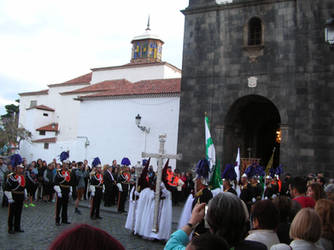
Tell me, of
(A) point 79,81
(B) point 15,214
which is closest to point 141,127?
(B) point 15,214

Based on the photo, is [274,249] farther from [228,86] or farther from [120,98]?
[120,98]

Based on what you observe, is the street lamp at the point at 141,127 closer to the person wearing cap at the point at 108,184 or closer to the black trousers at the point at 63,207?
the person wearing cap at the point at 108,184

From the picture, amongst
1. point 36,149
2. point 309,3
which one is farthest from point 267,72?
point 36,149

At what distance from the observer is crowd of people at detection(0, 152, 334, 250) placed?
108 inches

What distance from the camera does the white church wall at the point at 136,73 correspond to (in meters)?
36.5

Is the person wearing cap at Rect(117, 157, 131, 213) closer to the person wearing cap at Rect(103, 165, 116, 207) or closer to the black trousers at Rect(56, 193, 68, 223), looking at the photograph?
the person wearing cap at Rect(103, 165, 116, 207)

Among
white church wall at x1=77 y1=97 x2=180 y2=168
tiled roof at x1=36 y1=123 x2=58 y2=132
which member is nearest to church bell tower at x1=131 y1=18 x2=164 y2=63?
tiled roof at x1=36 y1=123 x2=58 y2=132

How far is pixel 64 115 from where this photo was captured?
1484 inches

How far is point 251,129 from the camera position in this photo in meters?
19.5

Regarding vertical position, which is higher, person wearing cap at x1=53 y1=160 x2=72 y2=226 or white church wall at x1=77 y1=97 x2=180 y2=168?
white church wall at x1=77 y1=97 x2=180 y2=168

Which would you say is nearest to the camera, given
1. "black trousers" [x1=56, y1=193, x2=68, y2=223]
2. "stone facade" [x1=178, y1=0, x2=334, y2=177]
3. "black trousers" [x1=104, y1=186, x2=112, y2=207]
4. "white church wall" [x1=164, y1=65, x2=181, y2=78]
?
"black trousers" [x1=56, y1=193, x2=68, y2=223]

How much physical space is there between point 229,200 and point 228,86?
14.5 metres

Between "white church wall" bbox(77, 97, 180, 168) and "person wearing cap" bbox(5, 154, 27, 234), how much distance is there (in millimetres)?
11753

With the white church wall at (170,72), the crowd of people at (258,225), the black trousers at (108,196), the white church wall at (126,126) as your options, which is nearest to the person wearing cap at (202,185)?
the crowd of people at (258,225)
